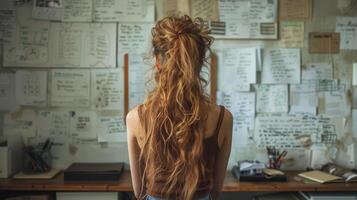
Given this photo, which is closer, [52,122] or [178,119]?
[178,119]

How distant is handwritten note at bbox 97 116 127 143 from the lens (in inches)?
108

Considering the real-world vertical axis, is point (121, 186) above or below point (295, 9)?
below

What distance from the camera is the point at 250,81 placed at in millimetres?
2732

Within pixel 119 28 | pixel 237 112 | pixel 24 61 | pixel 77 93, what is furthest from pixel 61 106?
pixel 237 112

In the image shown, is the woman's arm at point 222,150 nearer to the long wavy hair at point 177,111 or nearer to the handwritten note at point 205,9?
the long wavy hair at point 177,111

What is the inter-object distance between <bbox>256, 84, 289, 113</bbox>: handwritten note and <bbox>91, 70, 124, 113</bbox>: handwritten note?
0.98m

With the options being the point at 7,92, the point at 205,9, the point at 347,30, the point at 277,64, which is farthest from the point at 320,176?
the point at 7,92

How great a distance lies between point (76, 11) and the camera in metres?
2.70

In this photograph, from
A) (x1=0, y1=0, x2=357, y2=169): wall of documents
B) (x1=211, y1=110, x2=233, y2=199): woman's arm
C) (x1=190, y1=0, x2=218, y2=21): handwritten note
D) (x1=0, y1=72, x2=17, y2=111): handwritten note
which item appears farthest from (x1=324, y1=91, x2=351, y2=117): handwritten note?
(x1=0, y1=72, x2=17, y2=111): handwritten note

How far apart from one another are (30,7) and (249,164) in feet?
6.03

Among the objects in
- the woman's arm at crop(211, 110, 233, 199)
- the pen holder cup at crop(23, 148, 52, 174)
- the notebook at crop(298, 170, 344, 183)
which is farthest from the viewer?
the pen holder cup at crop(23, 148, 52, 174)

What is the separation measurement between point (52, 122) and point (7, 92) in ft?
1.23

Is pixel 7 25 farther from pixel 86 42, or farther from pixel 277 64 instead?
pixel 277 64

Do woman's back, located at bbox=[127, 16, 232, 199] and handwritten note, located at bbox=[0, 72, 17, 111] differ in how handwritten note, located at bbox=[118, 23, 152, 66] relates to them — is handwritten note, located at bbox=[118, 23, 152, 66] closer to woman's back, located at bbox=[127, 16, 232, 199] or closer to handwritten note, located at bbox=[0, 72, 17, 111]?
handwritten note, located at bbox=[0, 72, 17, 111]
